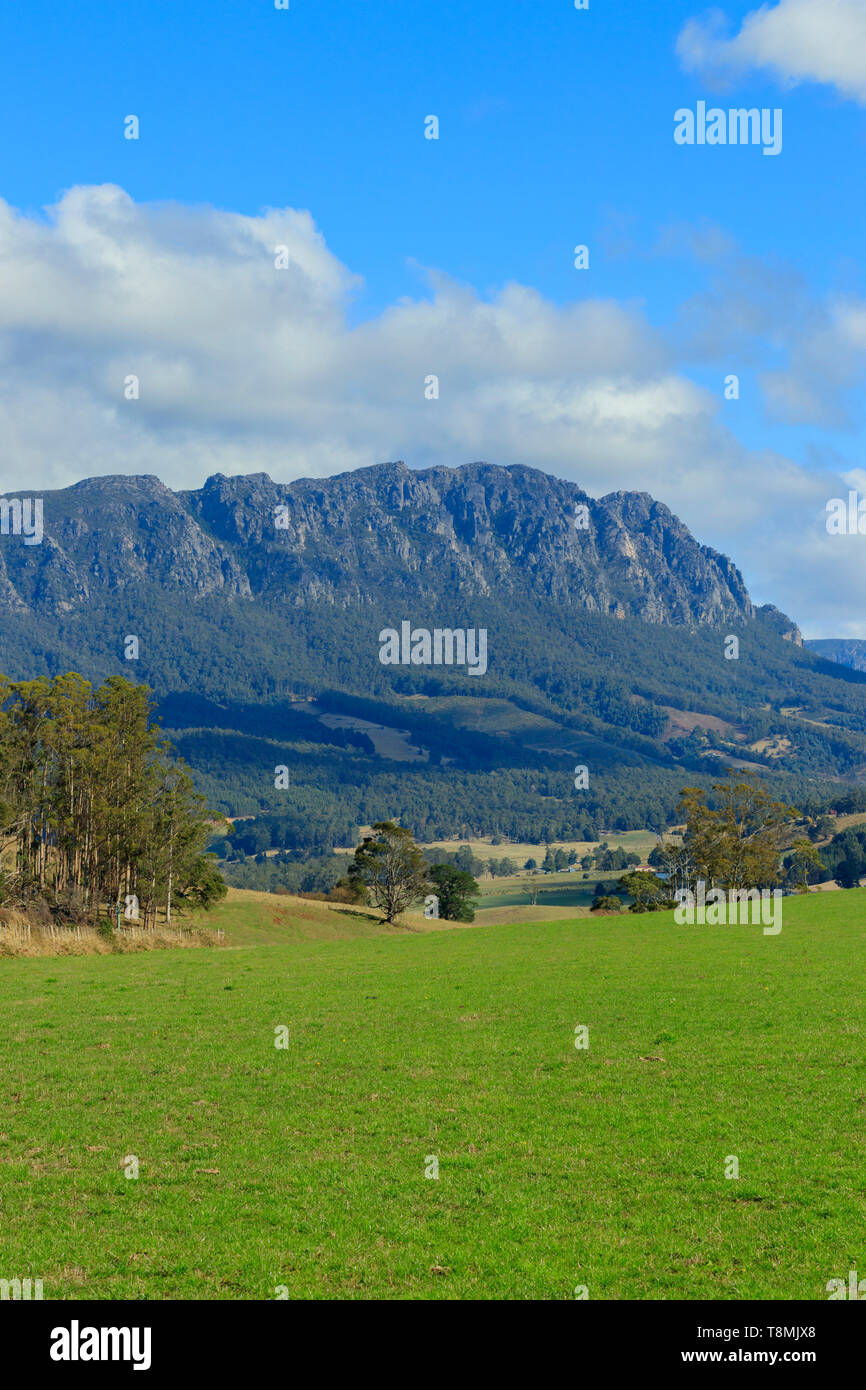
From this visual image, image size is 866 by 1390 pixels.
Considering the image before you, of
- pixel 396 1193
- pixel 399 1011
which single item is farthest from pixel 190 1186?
pixel 399 1011

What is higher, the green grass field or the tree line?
the tree line

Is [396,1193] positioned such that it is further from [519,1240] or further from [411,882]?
[411,882]

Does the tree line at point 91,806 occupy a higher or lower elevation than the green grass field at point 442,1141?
higher

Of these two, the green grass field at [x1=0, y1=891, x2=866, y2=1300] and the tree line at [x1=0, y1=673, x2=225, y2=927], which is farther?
the tree line at [x1=0, y1=673, x2=225, y2=927]

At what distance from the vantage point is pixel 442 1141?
1689cm

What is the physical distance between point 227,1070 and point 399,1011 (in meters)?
8.69

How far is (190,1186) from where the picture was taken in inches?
584

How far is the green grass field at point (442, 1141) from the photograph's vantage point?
39.2ft

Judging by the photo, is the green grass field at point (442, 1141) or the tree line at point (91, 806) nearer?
the green grass field at point (442, 1141)

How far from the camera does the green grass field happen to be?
39.2 feet

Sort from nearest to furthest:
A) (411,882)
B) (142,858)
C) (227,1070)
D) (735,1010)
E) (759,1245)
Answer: (759,1245) < (227,1070) < (735,1010) < (142,858) < (411,882)

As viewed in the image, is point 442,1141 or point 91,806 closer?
point 442,1141

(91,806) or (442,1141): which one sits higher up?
(91,806)
